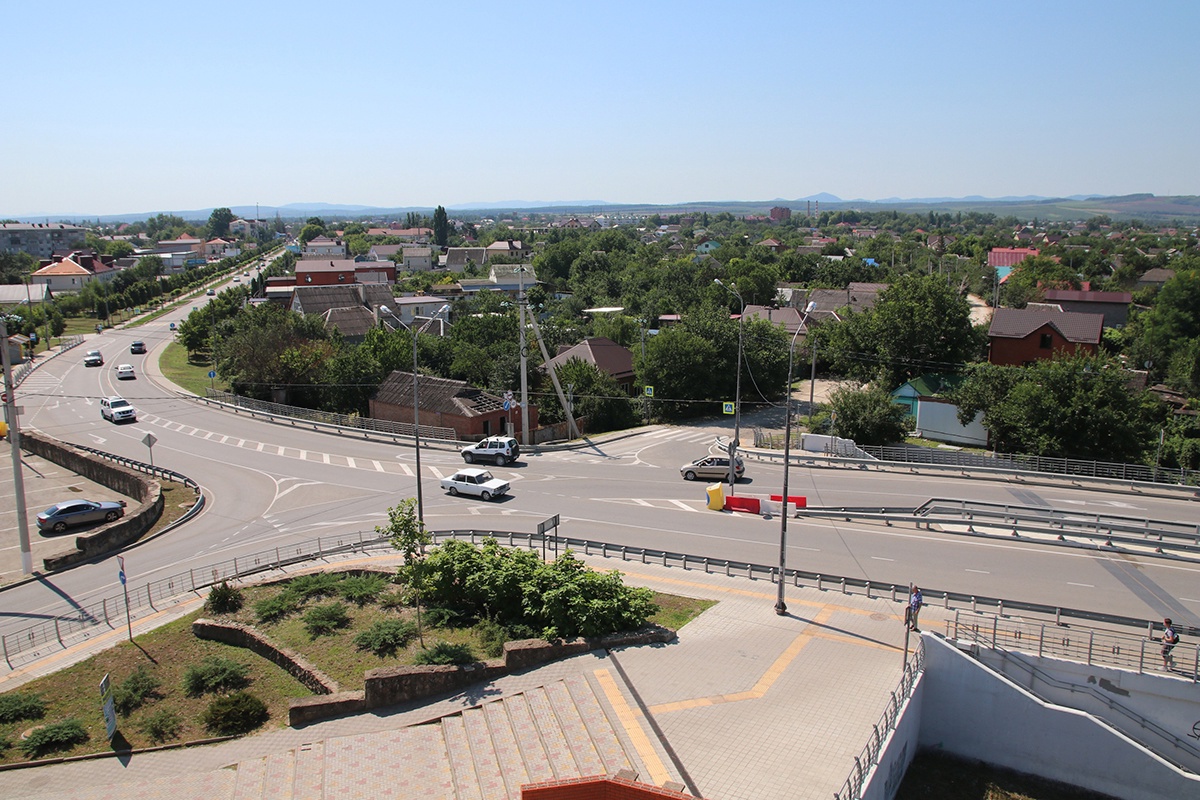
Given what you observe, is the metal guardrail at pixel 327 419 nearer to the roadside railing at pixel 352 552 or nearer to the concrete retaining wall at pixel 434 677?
the roadside railing at pixel 352 552

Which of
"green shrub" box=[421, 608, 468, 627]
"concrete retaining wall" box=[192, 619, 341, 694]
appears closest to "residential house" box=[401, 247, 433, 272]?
"concrete retaining wall" box=[192, 619, 341, 694]

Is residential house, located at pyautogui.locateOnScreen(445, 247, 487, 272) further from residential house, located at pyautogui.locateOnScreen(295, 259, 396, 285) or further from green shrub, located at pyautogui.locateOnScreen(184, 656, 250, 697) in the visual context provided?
green shrub, located at pyautogui.locateOnScreen(184, 656, 250, 697)

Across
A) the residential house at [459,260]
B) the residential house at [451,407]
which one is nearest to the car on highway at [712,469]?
the residential house at [451,407]

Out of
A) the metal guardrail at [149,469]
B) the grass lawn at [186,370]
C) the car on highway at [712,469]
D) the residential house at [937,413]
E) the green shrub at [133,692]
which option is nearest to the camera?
the green shrub at [133,692]

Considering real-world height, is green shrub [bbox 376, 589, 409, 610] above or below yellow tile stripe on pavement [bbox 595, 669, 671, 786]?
below

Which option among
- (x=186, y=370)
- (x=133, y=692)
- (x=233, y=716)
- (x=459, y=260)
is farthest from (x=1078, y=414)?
(x=459, y=260)

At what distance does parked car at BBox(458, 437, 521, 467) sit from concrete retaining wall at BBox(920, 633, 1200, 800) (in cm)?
2256

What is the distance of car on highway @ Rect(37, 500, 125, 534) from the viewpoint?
28391 millimetres

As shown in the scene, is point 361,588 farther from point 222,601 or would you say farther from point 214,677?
point 214,677

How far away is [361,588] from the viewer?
21.1 meters

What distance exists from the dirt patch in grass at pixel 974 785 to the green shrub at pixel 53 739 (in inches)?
647

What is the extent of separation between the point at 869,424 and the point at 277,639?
31.7 m

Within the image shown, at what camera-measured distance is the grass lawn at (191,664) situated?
15.1 m

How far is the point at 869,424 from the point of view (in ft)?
133
